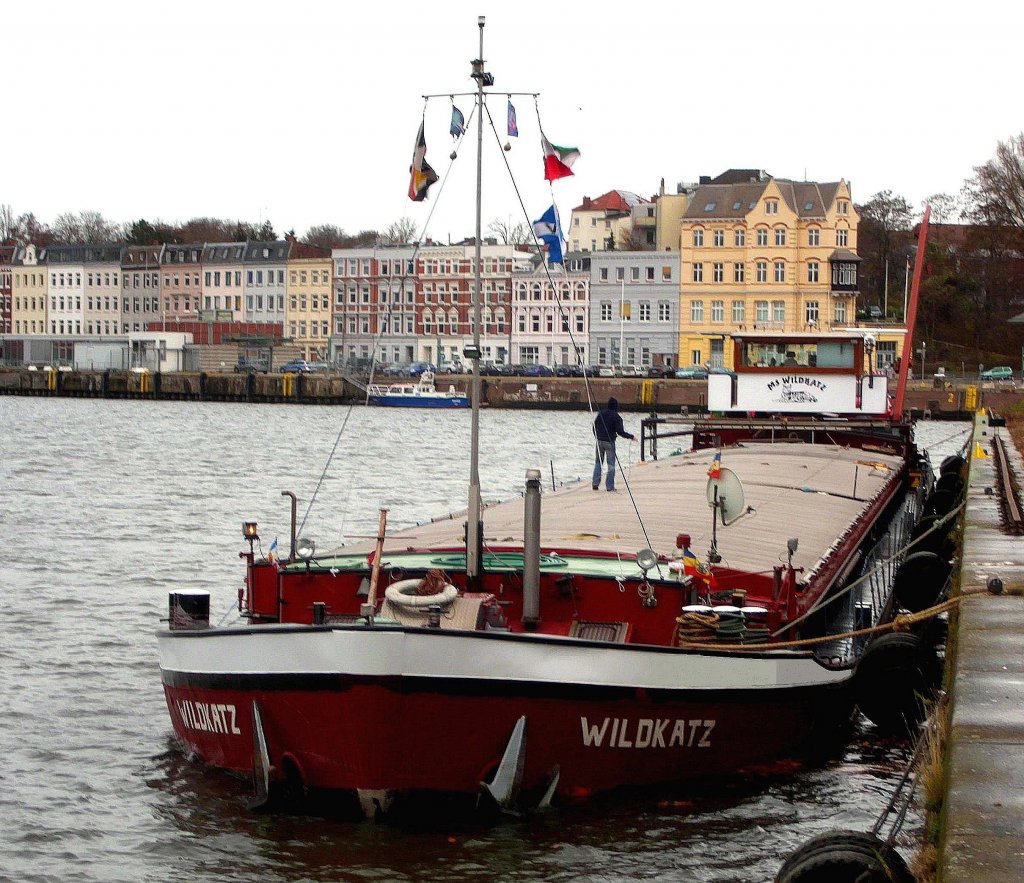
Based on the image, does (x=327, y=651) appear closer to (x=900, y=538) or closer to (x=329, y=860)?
(x=329, y=860)

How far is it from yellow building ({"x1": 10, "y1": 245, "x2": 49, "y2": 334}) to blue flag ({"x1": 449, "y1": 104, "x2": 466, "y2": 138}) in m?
150

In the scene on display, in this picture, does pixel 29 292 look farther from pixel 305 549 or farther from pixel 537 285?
pixel 305 549

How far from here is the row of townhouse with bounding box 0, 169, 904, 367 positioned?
11081 centimetres

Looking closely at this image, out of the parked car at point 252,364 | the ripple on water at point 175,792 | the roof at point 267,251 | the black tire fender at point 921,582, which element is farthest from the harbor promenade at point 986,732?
the roof at point 267,251

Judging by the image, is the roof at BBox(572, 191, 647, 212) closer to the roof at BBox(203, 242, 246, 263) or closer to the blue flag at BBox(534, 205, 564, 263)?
the roof at BBox(203, 242, 246, 263)

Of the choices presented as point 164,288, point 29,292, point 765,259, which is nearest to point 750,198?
point 765,259

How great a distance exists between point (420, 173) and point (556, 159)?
115 cm

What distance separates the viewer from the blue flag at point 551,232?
13.6m

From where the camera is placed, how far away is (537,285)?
12525 centimetres

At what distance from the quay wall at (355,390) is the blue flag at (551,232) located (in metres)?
74.4

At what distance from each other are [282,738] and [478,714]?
5.18 feet

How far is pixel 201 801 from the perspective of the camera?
13391 millimetres

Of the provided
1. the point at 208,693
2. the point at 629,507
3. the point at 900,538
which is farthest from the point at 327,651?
the point at 900,538

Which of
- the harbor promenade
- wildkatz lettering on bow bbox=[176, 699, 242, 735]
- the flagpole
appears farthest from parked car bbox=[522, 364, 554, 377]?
wildkatz lettering on bow bbox=[176, 699, 242, 735]
